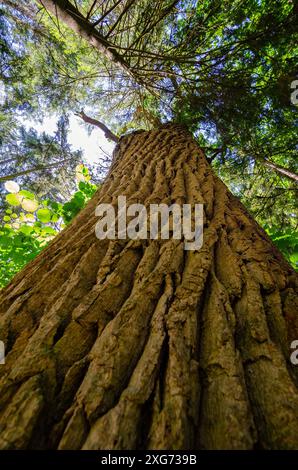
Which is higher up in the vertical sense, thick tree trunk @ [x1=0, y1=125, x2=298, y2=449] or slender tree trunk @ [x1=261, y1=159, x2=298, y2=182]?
slender tree trunk @ [x1=261, y1=159, x2=298, y2=182]

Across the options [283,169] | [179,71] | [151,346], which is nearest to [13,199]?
[151,346]

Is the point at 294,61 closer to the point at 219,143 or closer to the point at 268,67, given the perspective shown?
the point at 268,67

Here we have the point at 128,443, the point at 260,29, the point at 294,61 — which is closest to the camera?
the point at 128,443

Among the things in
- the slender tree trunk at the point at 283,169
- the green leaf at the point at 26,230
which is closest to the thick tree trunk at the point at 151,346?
the green leaf at the point at 26,230

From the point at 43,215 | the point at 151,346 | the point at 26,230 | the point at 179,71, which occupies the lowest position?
the point at 151,346

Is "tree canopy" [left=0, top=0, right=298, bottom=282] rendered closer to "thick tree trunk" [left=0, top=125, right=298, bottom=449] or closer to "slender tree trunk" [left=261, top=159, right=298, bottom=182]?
"slender tree trunk" [left=261, top=159, right=298, bottom=182]

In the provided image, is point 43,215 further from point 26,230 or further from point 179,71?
point 179,71

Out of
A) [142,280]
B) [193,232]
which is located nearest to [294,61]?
[193,232]

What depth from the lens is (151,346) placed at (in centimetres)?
77

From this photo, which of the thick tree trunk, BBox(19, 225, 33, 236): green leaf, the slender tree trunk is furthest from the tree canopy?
the thick tree trunk

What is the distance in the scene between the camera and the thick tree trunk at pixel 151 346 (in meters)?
0.61

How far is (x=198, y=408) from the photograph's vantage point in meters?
0.66

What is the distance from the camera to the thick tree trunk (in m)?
0.61

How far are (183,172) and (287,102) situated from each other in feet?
13.0
